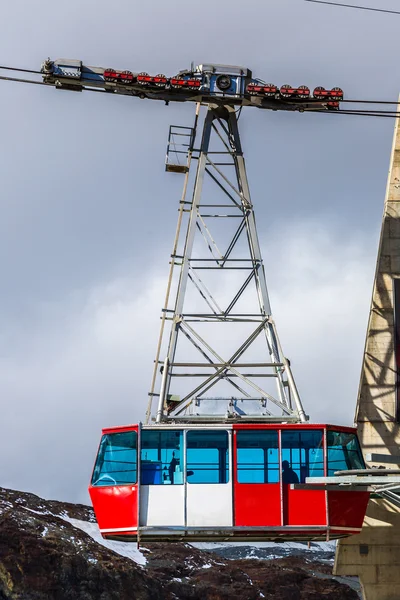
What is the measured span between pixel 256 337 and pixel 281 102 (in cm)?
875

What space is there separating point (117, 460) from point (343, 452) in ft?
23.6

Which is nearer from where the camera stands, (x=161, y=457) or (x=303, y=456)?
(x=161, y=457)

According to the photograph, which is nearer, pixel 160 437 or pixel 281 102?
pixel 160 437

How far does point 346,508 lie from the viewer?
3709 cm

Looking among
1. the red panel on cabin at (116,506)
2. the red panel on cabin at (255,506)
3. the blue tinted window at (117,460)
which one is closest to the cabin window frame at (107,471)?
the blue tinted window at (117,460)

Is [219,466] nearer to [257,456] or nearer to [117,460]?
[257,456]

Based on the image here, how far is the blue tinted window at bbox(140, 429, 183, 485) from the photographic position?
36.2 metres

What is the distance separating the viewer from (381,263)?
53375 millimetres

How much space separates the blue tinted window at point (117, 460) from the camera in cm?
3638

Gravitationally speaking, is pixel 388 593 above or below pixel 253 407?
below

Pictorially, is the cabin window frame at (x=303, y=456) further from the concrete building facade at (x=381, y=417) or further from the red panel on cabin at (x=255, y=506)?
the concrete building facade at (x=381, y=417)

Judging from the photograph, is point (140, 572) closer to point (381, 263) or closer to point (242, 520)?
point (381, 263)

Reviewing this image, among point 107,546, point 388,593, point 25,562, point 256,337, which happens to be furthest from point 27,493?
point 256,337

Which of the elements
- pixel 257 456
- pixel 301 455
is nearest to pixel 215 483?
pixel 257 456
